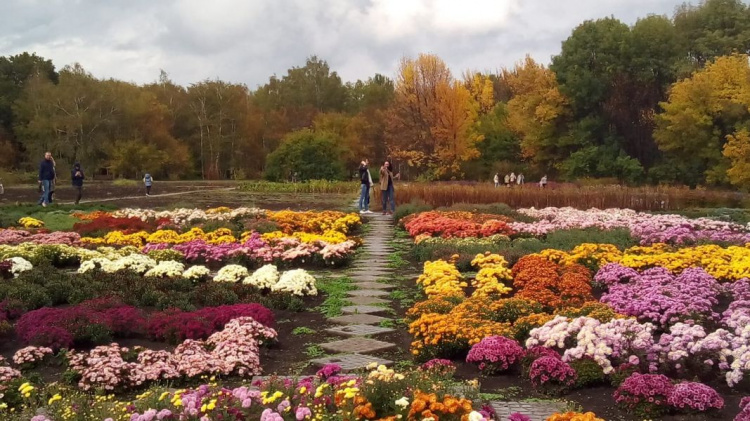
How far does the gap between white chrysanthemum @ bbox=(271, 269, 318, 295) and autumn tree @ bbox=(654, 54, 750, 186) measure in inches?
1294

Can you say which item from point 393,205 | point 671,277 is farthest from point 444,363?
point 393,205

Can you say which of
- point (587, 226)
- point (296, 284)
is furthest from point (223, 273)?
point (587, 226)

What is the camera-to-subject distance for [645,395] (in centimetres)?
463

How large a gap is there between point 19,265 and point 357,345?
6360mm

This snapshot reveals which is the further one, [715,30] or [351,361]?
[715,30]

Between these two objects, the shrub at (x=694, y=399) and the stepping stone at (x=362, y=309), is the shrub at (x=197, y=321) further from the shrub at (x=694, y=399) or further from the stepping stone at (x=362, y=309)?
the shrub at (x=694, y=399)

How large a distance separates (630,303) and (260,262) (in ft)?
21.1

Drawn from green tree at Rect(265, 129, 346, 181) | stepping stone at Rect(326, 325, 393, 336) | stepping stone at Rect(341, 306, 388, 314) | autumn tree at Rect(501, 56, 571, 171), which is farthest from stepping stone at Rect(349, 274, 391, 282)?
autumn tree at Rect(501, 56, 571, 171)

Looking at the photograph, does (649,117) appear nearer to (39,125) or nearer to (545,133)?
(545,133)

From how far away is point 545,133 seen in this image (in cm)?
4709

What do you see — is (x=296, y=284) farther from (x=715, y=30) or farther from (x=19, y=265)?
(x=715, y=30)

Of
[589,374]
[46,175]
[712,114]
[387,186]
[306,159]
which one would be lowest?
[589,374]

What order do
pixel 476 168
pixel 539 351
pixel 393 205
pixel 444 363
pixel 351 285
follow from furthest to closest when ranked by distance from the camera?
pixel 476 168 → pixel 393 205 → pixel 351 285 → pixel 539 351 → pixel 444 363

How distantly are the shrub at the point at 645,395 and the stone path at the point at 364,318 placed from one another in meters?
2.04
